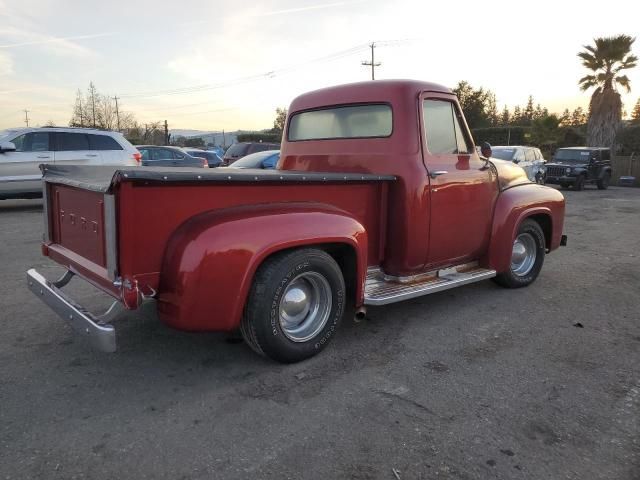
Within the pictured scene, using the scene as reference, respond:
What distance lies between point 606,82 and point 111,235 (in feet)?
104

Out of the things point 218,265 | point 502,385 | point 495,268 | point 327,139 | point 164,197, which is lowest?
point 502,385

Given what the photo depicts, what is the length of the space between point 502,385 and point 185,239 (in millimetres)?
2241

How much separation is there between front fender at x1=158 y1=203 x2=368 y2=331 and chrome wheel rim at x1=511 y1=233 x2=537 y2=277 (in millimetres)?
3287

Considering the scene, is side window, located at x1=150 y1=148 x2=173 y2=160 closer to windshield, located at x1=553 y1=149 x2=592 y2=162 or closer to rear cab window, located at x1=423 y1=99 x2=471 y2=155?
rear cab window, located at x1=423 y1=99 x2=471 y2=155

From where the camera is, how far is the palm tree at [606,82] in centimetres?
2742

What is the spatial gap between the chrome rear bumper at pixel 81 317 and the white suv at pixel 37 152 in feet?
27.6

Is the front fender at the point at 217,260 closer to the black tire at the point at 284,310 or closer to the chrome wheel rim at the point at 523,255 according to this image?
the black tire at the point at 284,310

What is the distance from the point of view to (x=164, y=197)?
2.94m

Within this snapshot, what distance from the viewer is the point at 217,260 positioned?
2973 mm

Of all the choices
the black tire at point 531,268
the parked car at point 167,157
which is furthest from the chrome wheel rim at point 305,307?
the parked car at point 167,157

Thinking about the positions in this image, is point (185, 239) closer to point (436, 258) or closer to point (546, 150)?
point (436, 258)

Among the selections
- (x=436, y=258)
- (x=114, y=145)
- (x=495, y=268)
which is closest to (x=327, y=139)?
(x=436, y=258)

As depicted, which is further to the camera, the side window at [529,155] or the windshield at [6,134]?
the side window at [529,155]

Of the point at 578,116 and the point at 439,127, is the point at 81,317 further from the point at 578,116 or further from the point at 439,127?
the point at 578,116
